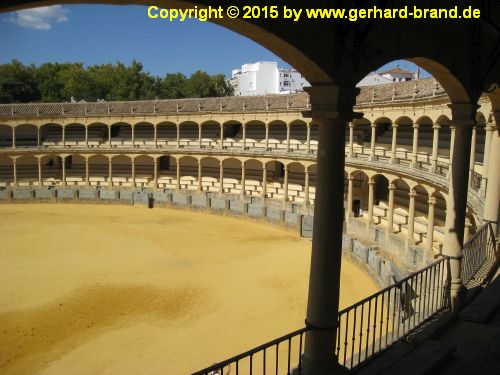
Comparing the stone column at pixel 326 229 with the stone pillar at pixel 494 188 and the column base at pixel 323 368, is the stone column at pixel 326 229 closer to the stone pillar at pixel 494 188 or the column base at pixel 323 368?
the column base at pixel 323 368

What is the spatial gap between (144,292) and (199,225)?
12.1 m

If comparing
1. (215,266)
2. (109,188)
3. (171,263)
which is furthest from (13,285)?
(109,188)

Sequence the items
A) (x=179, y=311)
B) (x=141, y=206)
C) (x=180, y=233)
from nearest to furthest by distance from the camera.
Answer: (x=179, y=311), (x=180, y=233), (x=141, y=206)

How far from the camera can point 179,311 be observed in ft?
50.3

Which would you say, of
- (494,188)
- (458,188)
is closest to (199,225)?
(494,188)

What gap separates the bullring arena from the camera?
12969 mm

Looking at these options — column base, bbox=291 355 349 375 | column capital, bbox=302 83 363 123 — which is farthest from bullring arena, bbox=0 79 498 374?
column capital, bbox=302 83 363 123

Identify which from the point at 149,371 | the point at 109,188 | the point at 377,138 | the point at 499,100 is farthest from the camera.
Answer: the point at 109,188

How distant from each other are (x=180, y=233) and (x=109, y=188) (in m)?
13.8

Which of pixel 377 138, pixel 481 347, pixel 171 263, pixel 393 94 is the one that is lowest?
pixel 171 263

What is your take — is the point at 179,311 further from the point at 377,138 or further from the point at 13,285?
the point at 377,138

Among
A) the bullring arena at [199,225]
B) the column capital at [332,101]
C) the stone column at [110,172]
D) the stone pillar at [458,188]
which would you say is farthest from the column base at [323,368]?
the stone column at [110,172]

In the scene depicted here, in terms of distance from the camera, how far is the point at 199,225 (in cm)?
2920

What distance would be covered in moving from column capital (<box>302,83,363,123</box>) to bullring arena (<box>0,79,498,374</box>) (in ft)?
7.93
